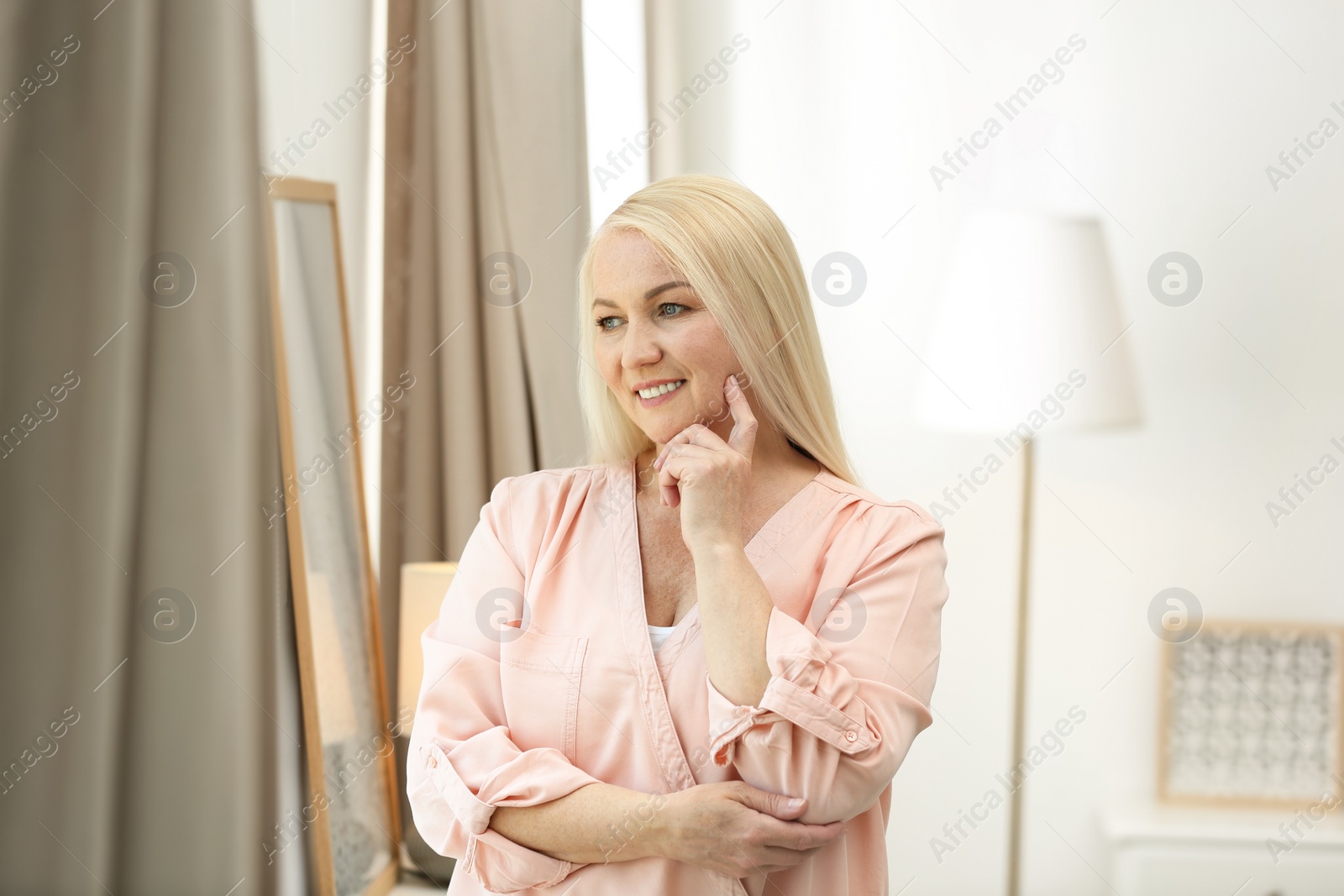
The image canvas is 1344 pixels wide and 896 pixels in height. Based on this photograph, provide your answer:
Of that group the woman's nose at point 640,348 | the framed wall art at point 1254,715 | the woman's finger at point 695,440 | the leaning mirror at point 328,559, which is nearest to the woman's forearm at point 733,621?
the woman's finger at point 695,440

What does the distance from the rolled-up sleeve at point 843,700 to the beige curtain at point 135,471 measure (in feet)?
4.23

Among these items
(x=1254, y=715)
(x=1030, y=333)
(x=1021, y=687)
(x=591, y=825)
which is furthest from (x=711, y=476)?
(x=1254, y=715)

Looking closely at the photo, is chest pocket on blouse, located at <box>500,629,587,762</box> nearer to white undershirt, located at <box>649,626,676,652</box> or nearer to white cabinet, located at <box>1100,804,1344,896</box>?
white undershirt, located at <box>649,626,676,652</box>

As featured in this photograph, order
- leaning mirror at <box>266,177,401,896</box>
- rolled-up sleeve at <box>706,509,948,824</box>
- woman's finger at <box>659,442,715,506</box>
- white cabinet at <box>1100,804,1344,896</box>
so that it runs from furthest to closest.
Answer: white cabinet at <box>1100,804,1344,896</box> < leaning mirror at <box>266,177,401,896</box> < woman's finger at <box>659,442,715,506</box> < rolled-up sleeve at <box>706,509,948,824</box>

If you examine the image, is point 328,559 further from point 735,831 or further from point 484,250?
point 735,831

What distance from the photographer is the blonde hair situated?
1199mm

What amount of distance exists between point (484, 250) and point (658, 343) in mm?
1212

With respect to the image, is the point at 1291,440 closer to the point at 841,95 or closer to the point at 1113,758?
the point at 1113,758

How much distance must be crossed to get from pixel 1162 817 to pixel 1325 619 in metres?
0.53

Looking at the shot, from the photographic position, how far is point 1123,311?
2242mm

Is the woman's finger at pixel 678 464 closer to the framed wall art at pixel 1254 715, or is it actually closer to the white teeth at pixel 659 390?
the white teeth at pixel 659 390

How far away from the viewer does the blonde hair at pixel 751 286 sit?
1199 millimetres

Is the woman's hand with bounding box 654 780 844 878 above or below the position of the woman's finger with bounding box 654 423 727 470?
below

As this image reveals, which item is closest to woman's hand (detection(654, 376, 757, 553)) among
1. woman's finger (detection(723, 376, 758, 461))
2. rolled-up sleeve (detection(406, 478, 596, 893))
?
woman's finger (detection(723, 376, 758, 461))
